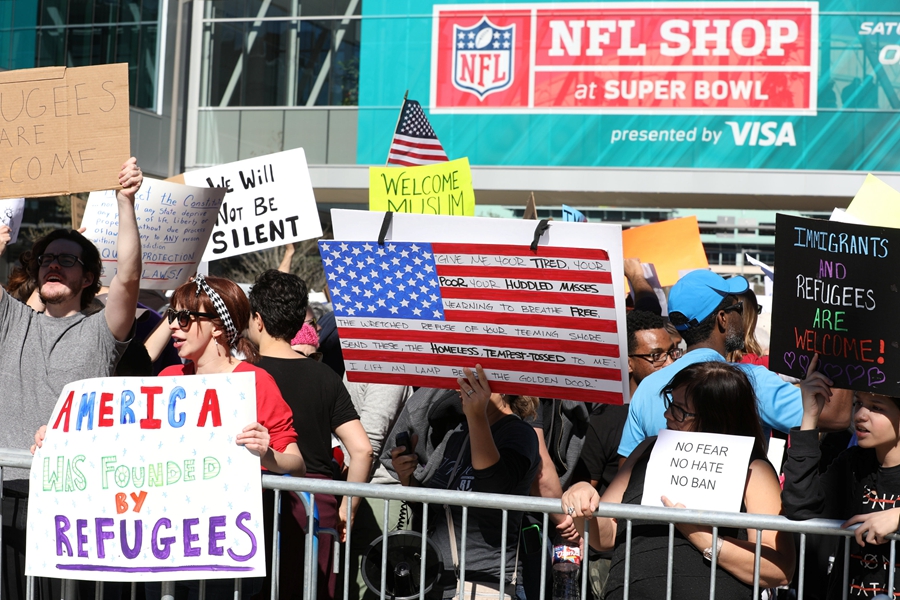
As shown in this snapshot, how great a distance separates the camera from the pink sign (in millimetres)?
21500

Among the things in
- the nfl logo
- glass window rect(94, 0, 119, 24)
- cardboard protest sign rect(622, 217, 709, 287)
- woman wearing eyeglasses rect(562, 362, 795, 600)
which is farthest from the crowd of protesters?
glass window rect(94, 0, 119, 24)

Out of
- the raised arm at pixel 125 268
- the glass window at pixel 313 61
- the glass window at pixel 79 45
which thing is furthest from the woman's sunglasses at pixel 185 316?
the glass window at pixel 79 45

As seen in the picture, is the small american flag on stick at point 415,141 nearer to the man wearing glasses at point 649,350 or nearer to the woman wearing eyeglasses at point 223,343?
the man wearing glasses at point 649,350

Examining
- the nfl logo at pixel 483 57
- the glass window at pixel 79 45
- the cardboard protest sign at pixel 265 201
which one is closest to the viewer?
the cardboard protest sign at pixel 265 201

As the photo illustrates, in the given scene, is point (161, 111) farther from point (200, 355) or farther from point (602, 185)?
point (200, 355)

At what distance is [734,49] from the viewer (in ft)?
71.1

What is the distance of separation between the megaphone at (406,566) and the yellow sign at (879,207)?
77.2 inches

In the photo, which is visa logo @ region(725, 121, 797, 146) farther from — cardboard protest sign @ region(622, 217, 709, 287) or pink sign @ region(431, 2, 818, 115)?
Answer: cardboard protest sign @ region(622, 217, 709, 287)

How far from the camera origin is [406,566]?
376 cm

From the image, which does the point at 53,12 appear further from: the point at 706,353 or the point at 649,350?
the point at 706,353

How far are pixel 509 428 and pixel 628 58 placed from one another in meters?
19.3

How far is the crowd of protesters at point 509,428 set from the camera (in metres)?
3.20

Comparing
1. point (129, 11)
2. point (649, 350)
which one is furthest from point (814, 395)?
point (129, 11)

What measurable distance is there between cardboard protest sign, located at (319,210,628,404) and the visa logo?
19478 millimetres
